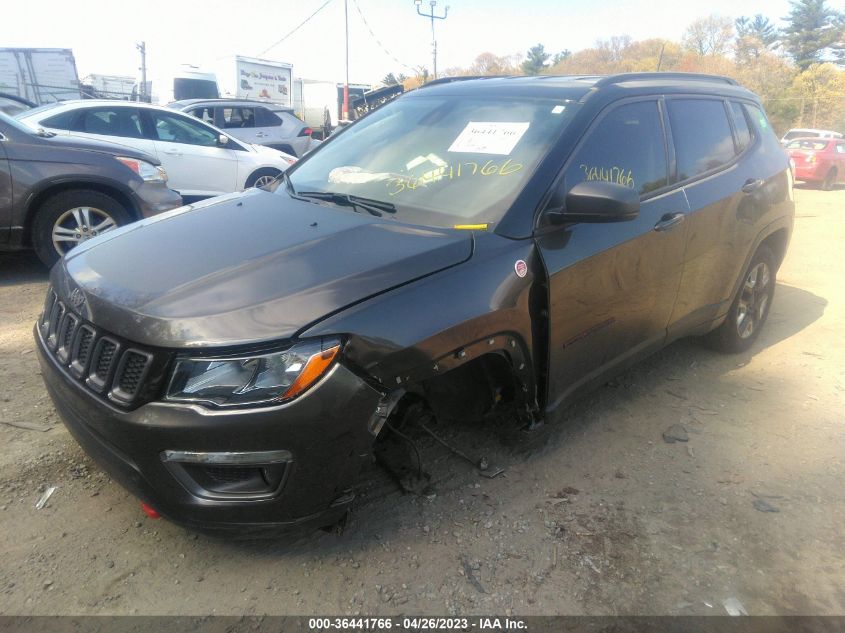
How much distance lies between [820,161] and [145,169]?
16.5m

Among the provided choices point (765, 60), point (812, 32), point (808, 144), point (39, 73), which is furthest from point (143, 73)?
point (812, 32)

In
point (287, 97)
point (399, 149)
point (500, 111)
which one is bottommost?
point (287, 97)

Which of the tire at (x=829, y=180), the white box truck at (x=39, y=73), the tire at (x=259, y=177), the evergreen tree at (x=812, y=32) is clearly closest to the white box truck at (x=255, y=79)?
the white box truck at (x=39, y=73)

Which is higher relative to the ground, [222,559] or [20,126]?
[20,126]

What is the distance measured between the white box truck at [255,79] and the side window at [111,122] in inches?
647

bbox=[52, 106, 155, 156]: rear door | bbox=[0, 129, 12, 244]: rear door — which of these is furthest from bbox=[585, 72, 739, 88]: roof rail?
bbox=[52, 106, 155, 156]: rear door

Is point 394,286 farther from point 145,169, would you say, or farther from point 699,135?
point 145,169

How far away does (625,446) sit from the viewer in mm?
3221

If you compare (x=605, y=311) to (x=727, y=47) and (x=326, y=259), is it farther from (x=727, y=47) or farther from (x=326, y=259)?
(x=727, y=47)

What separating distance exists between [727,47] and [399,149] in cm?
4784

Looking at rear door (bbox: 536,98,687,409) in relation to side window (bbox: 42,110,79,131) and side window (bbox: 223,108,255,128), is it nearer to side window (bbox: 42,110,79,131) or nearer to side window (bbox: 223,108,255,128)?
side window (bbox: 42,110,79,131)

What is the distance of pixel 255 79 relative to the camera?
77.3 ft

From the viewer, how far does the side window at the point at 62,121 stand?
683 cm

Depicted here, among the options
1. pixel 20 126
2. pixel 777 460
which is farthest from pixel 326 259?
pixel 20 126
